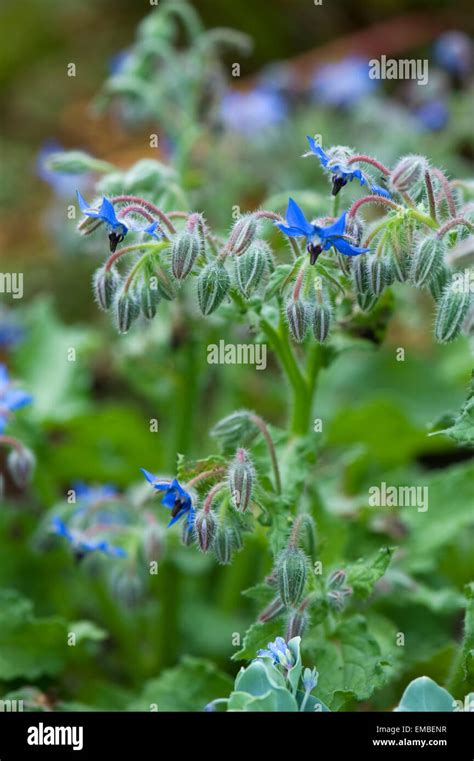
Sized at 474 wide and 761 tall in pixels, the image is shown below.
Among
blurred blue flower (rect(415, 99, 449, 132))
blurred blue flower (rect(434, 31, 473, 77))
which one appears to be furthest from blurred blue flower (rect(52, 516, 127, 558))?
blurred blue flower (rect(434, 31, 473, 77))

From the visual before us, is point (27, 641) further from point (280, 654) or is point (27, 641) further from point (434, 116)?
point (434, 116)

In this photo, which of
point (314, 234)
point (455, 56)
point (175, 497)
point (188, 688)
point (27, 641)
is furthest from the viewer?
point (455, 56)

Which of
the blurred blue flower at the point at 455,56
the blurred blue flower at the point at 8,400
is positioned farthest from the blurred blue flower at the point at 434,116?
the blurred blue flower at the point at 8,400

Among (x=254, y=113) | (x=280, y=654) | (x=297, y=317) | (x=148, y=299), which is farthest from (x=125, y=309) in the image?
(x=254, y=113)

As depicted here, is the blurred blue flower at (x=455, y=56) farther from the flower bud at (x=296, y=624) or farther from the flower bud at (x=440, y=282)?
the flower bud at (x=296, y=624)

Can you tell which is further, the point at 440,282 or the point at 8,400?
the point at 8,400

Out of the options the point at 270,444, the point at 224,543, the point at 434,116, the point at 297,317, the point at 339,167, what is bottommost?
the point at 224,543

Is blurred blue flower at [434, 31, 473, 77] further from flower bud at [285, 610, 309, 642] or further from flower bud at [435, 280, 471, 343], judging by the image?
flower bud at [285, 610, 309, 642]
